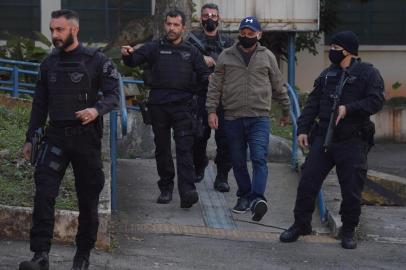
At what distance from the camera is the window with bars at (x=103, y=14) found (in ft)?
59.4

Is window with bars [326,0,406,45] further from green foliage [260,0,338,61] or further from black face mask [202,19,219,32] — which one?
black face mask [202,19,219,32]

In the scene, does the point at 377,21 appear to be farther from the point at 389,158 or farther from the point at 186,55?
the point at 186,55

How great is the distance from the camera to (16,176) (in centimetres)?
828

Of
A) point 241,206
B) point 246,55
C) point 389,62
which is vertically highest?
point 246,55

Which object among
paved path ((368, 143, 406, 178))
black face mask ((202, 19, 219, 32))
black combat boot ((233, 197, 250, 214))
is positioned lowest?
paved path ((368, 143, 406, 178))

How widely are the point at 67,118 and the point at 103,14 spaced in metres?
12.1

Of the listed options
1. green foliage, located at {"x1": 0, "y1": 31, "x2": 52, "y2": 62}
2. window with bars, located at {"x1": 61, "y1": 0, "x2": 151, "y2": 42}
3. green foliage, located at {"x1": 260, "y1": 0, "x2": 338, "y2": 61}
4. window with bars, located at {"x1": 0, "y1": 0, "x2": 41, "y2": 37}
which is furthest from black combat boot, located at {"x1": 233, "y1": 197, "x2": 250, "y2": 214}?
window with bars, located at {"x1": 0, "y1": 0, "x2": 41, "y2": 37}

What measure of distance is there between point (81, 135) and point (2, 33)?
477 inches

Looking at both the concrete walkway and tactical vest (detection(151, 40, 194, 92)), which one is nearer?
the concrete walkway

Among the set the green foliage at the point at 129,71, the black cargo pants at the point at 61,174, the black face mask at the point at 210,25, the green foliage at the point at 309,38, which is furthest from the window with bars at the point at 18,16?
the black cargo pants at the point at 61,174

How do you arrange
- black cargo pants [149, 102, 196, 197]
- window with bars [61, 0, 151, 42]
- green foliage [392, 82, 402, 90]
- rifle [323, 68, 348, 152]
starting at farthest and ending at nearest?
green foliage [392, 82, 402, 90]
window with bars [61, 0, 151, 42]
black cargo pants [149, 102, 196, 197]
rifle [323, 68, 348, 152]

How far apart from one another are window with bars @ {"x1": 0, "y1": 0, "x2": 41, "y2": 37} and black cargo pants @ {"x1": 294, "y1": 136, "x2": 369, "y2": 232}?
1142cm

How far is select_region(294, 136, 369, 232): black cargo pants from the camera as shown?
759 centimetres

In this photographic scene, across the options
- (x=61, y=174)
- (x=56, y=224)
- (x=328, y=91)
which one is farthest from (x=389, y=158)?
(x=61, y=174)
